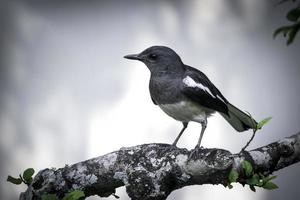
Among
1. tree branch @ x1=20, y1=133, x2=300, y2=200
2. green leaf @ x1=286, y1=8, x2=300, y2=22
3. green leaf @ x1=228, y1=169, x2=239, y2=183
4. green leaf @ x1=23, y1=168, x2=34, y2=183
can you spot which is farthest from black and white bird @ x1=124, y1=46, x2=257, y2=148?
green leaf @ x1=286, y1=8, x2=300, y2=22

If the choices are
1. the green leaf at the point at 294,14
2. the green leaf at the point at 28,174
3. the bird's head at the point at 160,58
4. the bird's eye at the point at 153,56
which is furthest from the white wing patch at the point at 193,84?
the green leaf at the point at 294,14

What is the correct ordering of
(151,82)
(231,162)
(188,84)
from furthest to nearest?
(151,82)
(188,84)
(231,162)

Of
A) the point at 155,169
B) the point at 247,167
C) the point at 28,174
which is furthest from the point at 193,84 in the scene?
the point at 28,174

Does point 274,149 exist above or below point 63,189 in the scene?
above

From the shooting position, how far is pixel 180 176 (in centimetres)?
181

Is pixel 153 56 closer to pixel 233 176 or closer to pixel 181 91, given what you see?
pixel 181 91

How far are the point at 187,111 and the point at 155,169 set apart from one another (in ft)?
2.16

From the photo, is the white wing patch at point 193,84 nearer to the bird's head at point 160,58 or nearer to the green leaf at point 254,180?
the bird's head at point 160,58

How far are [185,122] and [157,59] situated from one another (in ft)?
1.58

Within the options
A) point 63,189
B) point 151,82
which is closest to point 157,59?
point 151,82

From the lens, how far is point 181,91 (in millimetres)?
2408

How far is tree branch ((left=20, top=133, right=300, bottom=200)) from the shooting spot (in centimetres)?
172

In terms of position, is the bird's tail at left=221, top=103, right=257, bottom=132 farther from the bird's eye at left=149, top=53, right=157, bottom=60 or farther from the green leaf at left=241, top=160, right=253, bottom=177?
the green leaf at left=241, top=160, right=253, bottom=177

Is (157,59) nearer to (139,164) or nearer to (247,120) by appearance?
(247,120)
